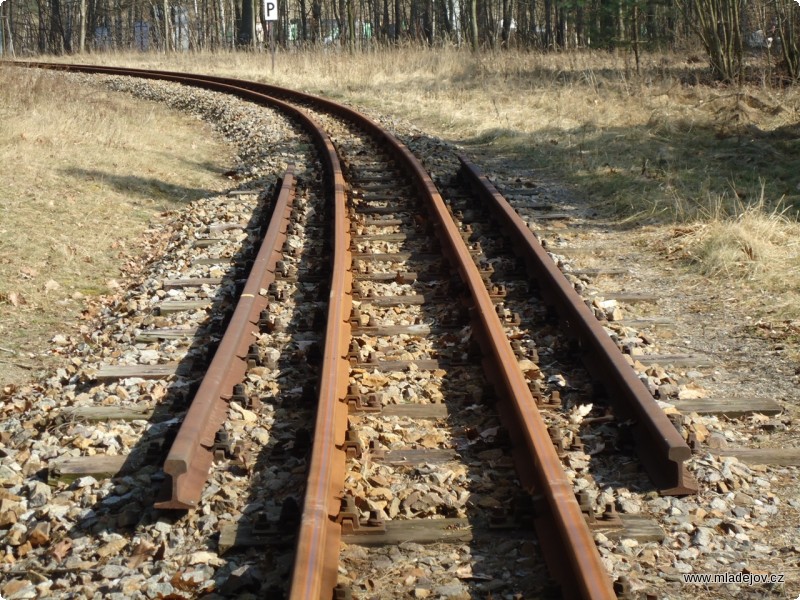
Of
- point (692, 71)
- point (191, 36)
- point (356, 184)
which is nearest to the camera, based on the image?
point (356, 184)

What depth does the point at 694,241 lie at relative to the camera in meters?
7.68

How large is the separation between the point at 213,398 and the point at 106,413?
2.08 feet

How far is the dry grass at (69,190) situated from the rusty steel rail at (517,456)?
205 cm

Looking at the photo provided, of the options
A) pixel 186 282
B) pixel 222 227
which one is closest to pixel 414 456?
pixel 186 282

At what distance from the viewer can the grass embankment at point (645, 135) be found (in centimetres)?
743

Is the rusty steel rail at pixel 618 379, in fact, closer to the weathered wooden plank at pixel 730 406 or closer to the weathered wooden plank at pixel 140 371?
the weathered wooden plank at pixel 730 406

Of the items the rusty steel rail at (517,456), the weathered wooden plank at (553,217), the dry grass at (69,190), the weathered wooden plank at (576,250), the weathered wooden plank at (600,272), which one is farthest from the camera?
the weathered wooden plank at (553,217)

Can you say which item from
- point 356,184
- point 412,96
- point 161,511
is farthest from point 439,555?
point 412,96

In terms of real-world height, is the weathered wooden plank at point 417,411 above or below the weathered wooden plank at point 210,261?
below

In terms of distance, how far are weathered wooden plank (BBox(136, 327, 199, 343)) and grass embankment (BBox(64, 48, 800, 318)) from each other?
372 cm

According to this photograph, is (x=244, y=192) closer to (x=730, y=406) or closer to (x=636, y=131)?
(x=636, y=131)

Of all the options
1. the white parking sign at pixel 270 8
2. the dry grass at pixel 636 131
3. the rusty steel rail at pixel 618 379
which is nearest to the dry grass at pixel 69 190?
the rusty steel rail at pixel 618 379

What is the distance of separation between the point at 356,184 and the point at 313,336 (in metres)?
4.97

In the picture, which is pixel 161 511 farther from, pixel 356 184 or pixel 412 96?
pixel 412 96
